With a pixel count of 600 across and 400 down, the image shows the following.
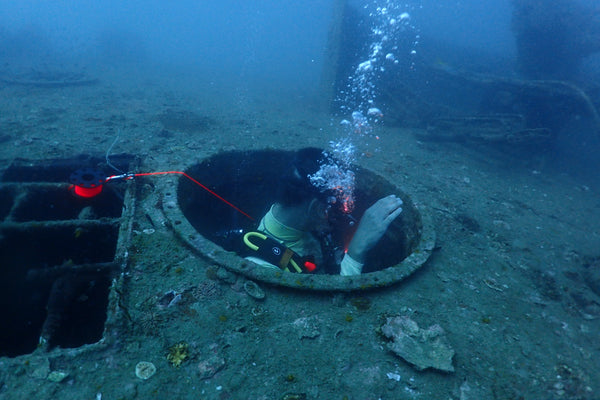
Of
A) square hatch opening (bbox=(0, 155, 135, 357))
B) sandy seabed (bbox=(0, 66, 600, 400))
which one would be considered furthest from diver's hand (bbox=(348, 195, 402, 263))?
square hatch opening (bbox=(0, 155, 135, 357))

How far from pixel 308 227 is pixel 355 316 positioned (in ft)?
4.10

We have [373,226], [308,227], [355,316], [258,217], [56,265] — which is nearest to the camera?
[355,316]

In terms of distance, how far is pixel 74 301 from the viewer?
2131mm

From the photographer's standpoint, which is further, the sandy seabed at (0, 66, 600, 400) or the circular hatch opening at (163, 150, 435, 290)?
the circular hatch opening at (163, 150, 435, 290)

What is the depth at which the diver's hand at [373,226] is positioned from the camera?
117 inches

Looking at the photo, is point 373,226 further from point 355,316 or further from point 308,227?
point 355,316

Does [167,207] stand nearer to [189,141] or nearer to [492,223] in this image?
[189,141]

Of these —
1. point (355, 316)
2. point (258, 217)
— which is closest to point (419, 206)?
point (355, 316)

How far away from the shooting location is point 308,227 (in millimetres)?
3137

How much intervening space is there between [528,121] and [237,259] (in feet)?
30.3

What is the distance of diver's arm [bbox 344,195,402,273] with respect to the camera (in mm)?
2980

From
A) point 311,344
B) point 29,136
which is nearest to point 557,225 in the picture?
point 311,344

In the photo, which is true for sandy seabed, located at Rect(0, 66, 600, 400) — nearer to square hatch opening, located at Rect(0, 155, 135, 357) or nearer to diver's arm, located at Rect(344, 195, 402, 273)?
square hatch opening, located at Rect(0, 155, 135, 357)

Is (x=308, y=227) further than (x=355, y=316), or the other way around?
(x=308, y=227)
